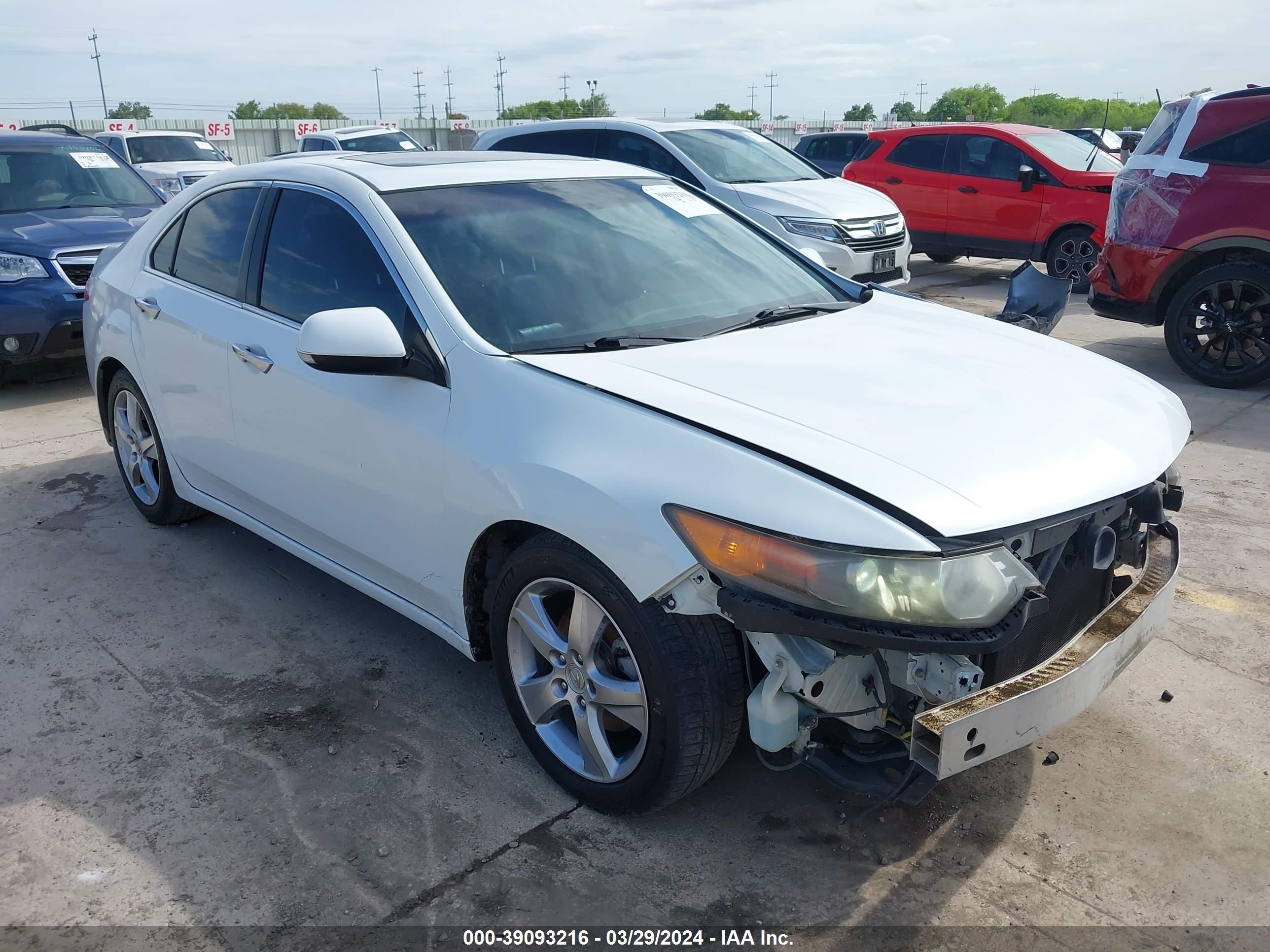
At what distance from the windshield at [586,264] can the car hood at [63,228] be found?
4.77m

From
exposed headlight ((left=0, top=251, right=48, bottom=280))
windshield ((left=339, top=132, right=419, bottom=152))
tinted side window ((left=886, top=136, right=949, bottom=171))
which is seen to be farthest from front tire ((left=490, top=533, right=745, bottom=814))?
windshield ((left=339, top=132, right=419, bottom=152))

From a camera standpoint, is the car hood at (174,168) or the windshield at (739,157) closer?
the windshield at (739,157)

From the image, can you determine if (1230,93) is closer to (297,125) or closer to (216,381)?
(216,381)

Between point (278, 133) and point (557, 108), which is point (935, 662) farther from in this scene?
point (557, 108)

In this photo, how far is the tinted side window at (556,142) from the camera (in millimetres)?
10492

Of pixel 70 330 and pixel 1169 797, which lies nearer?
pixel 1169 797

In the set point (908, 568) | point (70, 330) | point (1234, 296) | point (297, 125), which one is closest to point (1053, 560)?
point (908, 568)

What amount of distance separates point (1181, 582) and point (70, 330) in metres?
6.98

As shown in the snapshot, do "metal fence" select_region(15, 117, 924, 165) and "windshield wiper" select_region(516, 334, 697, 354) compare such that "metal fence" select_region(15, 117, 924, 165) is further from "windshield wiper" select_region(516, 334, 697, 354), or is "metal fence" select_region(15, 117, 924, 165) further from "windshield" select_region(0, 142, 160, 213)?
"windshield wiper" select_region(516, 334, 697, 354)

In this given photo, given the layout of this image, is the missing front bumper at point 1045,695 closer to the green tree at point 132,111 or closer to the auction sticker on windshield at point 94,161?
the auction sticker on windshield at point 94,161

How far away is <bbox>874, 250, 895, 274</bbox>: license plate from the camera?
9.58 m

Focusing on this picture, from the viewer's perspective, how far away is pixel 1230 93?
738 centimetres

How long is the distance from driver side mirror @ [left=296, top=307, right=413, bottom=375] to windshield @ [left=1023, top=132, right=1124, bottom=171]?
411 inches

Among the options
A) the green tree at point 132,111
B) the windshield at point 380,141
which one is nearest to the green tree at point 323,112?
the green tree at point 132,111
